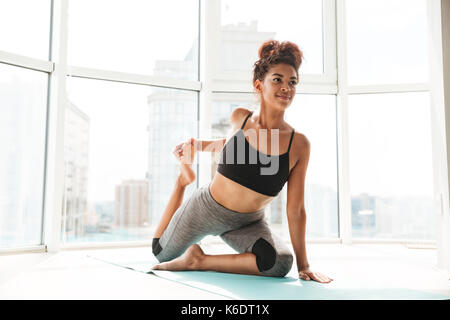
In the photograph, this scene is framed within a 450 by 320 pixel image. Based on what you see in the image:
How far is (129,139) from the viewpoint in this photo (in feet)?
10.6

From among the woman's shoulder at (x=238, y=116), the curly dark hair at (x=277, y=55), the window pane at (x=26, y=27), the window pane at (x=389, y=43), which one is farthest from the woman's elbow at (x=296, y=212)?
the window pane at (x=26, y=27)

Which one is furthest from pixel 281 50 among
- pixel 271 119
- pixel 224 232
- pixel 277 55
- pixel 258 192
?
pixel 224 232

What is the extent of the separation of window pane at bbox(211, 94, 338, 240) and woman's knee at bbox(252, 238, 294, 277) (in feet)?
5.28

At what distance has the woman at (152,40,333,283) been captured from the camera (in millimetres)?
1865

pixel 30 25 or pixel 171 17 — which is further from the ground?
pixel 171 17

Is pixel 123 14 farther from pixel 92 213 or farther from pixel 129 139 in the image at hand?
pixel 92 213

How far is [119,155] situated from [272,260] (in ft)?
5.88

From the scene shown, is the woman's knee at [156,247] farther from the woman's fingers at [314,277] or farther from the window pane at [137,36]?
the window pane at [137,36]

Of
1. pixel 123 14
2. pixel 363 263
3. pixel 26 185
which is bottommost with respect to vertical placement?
pixel 363 263

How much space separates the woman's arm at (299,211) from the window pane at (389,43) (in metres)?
1.88

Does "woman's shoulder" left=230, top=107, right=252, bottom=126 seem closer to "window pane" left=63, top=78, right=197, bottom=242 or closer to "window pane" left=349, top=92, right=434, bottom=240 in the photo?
"window pane" left=63, top=78, right=197, bottom=242

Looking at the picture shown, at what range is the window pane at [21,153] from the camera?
8.92 ft
